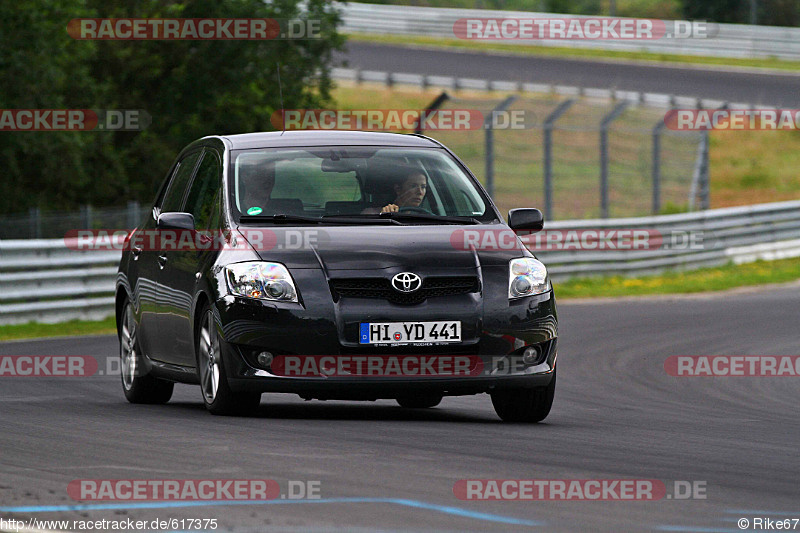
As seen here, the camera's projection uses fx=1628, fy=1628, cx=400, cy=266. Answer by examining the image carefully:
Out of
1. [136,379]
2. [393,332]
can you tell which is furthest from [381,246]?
[136,379]

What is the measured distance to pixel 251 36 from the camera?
3212cm

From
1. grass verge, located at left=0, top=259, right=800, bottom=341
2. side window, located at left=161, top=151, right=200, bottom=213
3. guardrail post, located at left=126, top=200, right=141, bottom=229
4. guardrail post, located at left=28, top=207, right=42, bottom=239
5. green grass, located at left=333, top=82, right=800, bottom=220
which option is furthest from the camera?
green grass, located at left=333, top=82, right=800, bottom=220

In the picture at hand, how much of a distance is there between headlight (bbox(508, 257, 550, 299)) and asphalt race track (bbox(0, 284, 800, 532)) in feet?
2.50

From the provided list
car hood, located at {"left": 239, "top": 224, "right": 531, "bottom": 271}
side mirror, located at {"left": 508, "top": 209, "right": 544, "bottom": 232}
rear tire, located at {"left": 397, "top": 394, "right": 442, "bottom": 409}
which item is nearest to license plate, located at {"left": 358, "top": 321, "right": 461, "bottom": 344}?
car hood, located at {"left": 239, "top": 224, "right": 531, "bottom": 271}

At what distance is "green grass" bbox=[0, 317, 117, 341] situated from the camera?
731 inches

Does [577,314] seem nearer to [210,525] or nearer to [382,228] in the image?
[382,228]

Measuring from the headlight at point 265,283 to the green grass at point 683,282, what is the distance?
52.0 feet

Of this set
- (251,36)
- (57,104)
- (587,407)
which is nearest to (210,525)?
(587,407)

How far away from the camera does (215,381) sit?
30.1 ft

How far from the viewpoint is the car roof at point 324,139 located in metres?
10.1

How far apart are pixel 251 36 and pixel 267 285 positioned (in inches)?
938

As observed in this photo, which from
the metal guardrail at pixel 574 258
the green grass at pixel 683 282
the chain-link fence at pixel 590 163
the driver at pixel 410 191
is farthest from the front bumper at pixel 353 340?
the chain-link fence at pixel 590 163

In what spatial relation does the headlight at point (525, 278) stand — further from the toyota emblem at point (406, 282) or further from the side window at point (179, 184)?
the side window at point (179, 184)

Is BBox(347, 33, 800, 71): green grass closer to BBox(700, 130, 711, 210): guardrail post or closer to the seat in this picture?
BBox(700, 130, 711, 210): guardrail post
